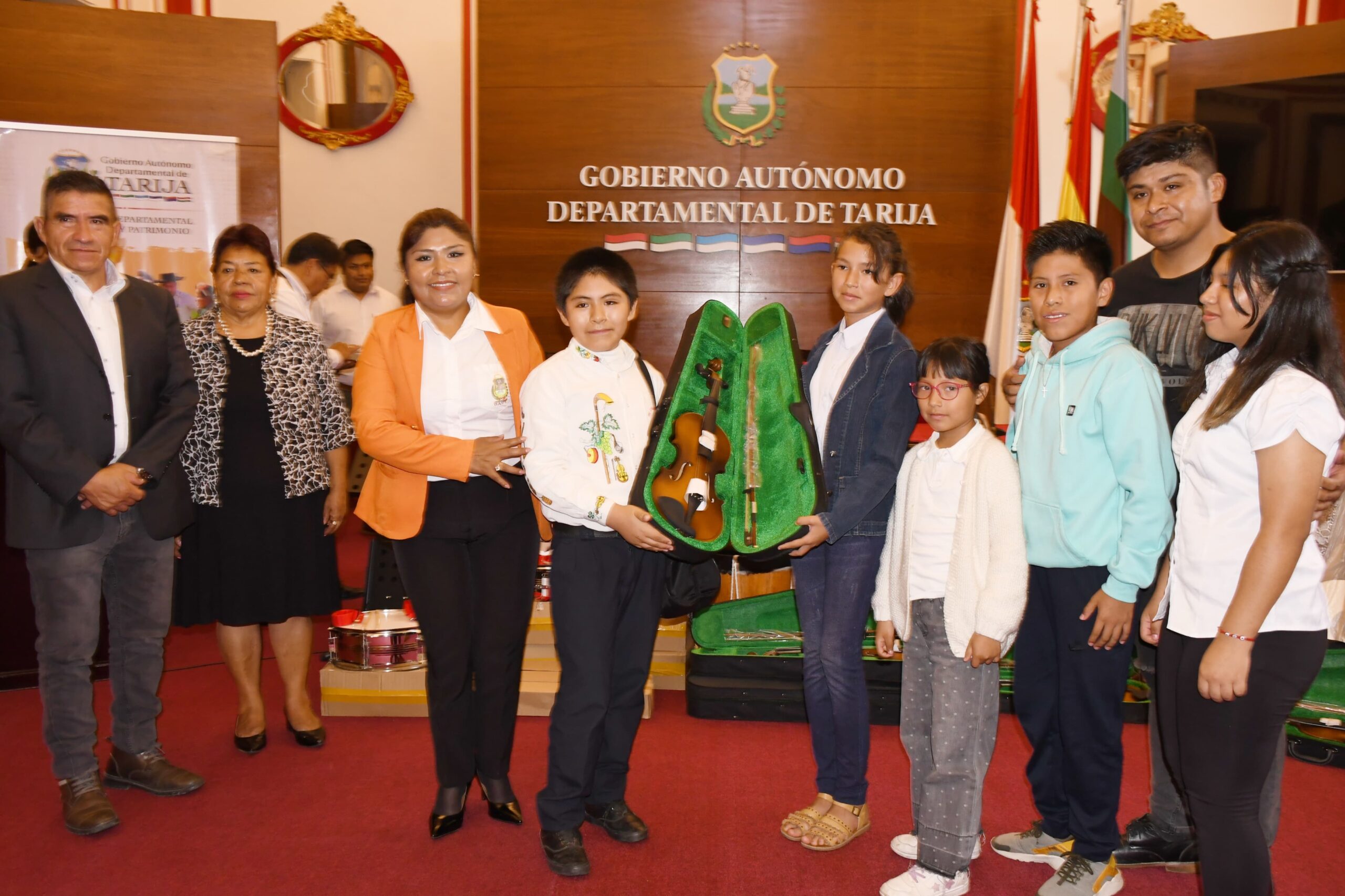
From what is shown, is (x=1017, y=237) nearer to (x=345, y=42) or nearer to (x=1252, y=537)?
(x=1252, y=537)

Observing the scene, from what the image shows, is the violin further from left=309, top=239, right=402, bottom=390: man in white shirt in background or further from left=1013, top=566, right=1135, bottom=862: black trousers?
left=309, top=239, right=402, bottom=390: man in white shirt in background

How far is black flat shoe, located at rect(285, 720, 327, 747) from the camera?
9.93ft

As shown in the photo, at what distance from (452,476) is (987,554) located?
47.3 inches

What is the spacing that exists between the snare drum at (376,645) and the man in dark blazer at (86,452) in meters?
0.72

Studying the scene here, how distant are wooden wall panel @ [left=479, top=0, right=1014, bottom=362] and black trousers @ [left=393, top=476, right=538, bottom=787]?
364cm

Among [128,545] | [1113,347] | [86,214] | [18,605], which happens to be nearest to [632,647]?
[1113,347]

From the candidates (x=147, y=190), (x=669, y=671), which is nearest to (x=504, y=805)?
(x=669, y=671)

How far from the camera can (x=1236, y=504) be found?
156 cm

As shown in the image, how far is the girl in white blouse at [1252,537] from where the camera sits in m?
1.49

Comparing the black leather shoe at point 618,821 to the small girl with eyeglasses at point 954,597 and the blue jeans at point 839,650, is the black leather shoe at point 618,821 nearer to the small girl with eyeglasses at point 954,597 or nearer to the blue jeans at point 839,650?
the blue jeans at point 839,650

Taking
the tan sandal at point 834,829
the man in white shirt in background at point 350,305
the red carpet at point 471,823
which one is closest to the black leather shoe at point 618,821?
the red carpet at point 471,823

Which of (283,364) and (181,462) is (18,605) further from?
(283,364)

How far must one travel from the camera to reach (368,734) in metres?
3.14

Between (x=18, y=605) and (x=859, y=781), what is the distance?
122 inches
